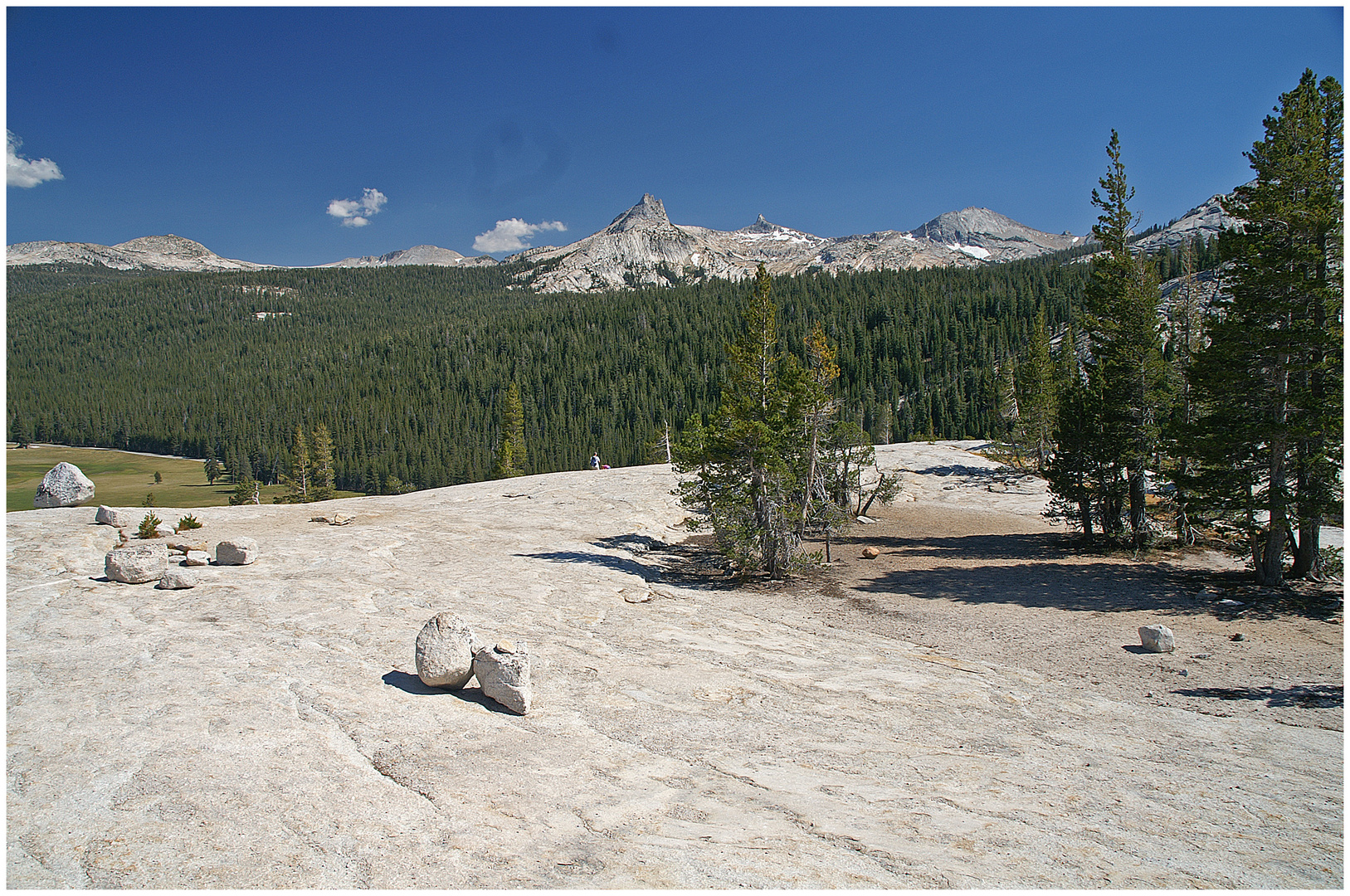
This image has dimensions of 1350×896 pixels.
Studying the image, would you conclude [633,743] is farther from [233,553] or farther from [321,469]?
[321,469]

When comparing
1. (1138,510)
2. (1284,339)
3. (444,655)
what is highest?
→ (1284,339)

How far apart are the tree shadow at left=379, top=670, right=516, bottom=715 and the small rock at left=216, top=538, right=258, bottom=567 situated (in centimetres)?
843

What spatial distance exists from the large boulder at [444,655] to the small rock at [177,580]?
24.0ft

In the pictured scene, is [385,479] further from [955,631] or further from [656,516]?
[955,631]

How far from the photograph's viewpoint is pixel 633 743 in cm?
795

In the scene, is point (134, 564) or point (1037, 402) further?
point (1037, 402)

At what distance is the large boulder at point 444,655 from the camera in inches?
347

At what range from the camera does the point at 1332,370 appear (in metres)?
15.8

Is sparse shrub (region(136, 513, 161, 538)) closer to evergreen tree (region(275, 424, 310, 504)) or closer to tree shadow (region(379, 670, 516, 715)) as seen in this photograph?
tree shadow (region(379, 670, 516, 715))

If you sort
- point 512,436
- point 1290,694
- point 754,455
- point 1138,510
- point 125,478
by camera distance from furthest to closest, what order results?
point 125,478, point 512,436, point 1138,510, point 754,455, point 1290,694

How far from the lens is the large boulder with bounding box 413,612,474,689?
8812 mm

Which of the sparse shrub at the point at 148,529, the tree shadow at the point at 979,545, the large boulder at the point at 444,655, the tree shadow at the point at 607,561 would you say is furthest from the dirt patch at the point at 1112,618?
the sparse shrub at the point at 148,529

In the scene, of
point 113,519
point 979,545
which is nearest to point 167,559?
point 113,519

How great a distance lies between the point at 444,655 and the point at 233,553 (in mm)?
9722
